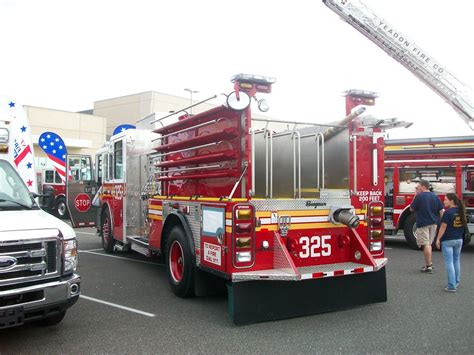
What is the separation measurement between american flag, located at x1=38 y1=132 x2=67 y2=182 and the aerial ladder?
8757 mm

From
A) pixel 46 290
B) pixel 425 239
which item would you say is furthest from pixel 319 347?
pixel 425 239

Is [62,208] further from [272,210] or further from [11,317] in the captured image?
[11,317]

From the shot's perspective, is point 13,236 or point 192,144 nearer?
point 13,236

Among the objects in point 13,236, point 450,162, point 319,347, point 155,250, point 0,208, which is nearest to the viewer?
point 13,236

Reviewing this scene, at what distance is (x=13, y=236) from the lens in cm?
416

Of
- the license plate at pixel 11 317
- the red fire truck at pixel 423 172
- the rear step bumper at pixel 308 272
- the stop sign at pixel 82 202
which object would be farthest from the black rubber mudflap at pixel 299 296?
the stop sign at pixel 82 202

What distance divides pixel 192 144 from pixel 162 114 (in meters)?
2.27

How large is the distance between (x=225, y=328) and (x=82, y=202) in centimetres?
831

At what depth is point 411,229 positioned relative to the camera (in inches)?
453

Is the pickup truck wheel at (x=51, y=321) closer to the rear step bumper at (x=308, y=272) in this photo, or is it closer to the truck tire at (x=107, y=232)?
the rear step bumper at (x=308, y=272)

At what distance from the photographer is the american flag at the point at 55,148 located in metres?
12.0

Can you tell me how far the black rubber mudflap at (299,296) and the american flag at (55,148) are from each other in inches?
351

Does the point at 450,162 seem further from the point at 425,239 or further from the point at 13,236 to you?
the point at 13,236

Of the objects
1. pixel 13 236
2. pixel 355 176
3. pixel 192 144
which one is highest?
pixel 192 144
